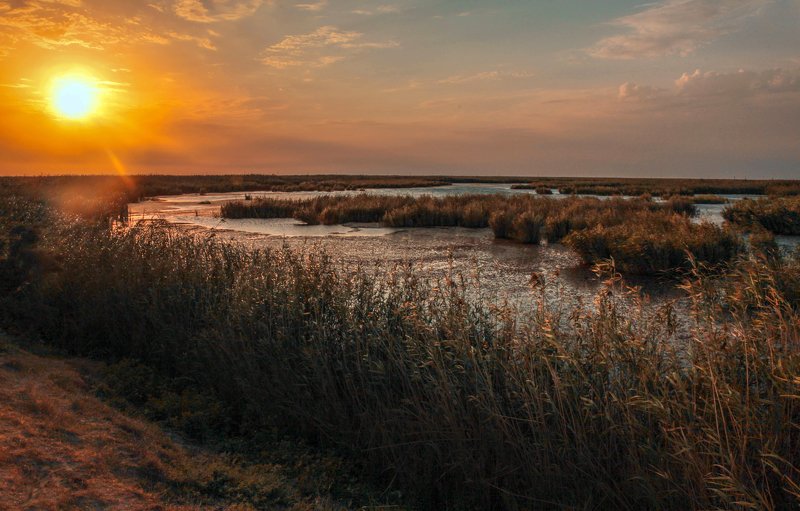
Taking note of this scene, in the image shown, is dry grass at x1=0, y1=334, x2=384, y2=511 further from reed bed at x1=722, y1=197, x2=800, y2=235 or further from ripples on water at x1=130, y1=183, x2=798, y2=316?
reed bed at x1=722, y1=197, x2=800, y2=235

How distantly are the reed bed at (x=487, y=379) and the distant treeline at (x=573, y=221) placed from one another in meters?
1.24

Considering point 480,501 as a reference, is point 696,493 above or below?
above

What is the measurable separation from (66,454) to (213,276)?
495 centimetres

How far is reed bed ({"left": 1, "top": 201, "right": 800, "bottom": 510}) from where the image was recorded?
4438mm

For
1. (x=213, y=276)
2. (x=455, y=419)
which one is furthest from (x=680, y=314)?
(x=213, y=276)

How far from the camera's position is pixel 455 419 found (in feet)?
17.6

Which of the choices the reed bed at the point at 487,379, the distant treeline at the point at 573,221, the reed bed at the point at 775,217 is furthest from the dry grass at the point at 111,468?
the reed bed at the point at 775,217

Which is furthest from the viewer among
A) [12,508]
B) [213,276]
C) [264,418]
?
[213,276]

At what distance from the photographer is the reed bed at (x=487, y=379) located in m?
4.44

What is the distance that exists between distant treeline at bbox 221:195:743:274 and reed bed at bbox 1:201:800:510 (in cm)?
124

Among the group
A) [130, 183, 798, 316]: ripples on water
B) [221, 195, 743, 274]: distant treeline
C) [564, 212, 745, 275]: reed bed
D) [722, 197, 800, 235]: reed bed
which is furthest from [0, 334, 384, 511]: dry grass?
[722, 197, 800, 235]: reed bed

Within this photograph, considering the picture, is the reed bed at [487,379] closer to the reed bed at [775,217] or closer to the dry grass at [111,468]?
the dry grass at [111,468]

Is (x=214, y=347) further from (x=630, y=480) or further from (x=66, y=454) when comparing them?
(x=630, y=480)

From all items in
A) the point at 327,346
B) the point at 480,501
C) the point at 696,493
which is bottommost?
the point at 480,501
